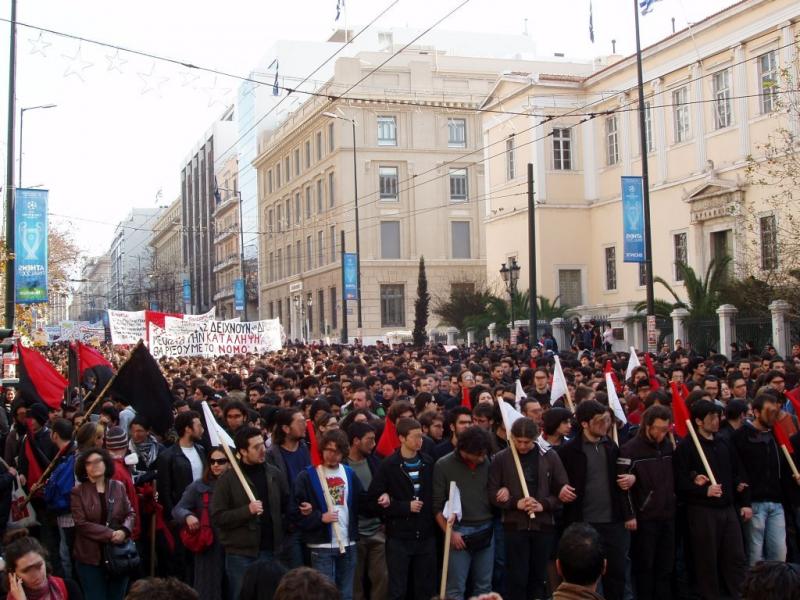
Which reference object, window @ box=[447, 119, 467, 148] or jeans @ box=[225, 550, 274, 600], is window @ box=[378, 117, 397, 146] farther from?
jeans @ box=[225, 550, 274, 600]

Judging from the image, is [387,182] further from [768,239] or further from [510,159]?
[768,239]

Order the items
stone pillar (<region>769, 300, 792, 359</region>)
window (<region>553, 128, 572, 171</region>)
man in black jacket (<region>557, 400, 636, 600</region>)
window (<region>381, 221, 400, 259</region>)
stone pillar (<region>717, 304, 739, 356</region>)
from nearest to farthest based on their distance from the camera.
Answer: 1. man in black jacket (<region>557, 400, 636, 600</region>)
2. stone pillar (<region>769, 300, 792, 359</region>)
3. stone pillar (<region>717, 304, 739, 356</region>)
4. window (<region>553, 128, 572, 171</region>)
5. window (<region>381, 221, 400, 259</region>)

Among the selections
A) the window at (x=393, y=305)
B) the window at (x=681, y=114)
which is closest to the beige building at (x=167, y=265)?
the window at (x=393, y=305)

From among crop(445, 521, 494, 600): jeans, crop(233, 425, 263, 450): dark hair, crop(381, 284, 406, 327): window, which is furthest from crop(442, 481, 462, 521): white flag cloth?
crop(381, 284, 406, 327): window

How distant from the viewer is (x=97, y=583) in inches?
281

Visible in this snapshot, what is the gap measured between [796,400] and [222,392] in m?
8.46

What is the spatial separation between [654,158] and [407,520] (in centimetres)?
3192

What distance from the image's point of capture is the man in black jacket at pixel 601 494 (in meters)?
7.49

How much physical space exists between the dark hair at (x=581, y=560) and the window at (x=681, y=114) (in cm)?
3232

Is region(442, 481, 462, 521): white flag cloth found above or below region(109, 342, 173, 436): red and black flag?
below

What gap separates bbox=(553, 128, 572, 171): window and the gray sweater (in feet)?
115

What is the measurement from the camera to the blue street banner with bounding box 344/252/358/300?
143 feet

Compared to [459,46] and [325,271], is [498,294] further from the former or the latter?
[459,46]

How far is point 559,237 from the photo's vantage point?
4150 centimetres
